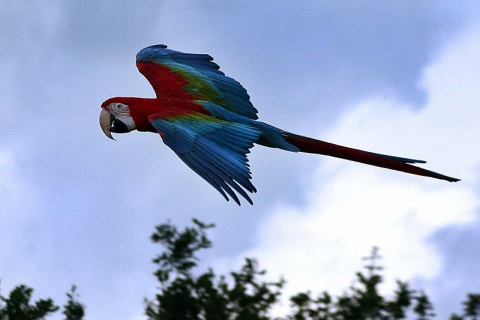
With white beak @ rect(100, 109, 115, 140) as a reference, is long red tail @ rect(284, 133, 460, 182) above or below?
below

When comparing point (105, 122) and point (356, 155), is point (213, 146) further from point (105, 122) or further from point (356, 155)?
point (105, 122)

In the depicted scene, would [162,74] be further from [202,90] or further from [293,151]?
[293,151]

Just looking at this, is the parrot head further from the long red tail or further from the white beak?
the long red tail

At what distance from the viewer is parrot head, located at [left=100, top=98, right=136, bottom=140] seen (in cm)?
801

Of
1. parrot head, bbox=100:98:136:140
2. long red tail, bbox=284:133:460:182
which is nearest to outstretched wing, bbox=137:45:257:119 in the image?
parrot head, bbox=100:98:136:140

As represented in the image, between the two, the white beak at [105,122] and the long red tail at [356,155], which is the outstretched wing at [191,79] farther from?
the long red tail at [356,155]

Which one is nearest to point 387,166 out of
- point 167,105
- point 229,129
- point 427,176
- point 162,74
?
point 427,176

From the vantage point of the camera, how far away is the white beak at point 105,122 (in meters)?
8.28

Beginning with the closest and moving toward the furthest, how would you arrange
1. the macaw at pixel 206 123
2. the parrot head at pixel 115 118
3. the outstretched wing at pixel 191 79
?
the macaw at pixel 206 123 → the parrot head at pixel 115 118 → the outstretched wing at pixel 191 79

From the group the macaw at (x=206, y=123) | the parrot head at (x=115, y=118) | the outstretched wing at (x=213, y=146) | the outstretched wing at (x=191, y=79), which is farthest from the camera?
the outstretched wing at (x=191, y=79)

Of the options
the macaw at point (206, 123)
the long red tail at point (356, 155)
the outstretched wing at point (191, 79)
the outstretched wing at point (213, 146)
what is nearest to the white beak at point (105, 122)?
the macaw at point (206, 123)

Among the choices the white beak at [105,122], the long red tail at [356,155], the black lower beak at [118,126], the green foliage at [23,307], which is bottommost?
the green foliage at [23,307]

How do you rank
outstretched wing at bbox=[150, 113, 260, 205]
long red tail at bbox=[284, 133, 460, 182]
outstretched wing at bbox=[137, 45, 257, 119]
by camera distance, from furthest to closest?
outstretched wing at bbox=[137, 45, 257, 119] → long red tail at bbox=[284, 133, 460, 182] → outstretched wing at bbox=[150, 113, 260, 205]

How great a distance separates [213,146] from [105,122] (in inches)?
71.5
